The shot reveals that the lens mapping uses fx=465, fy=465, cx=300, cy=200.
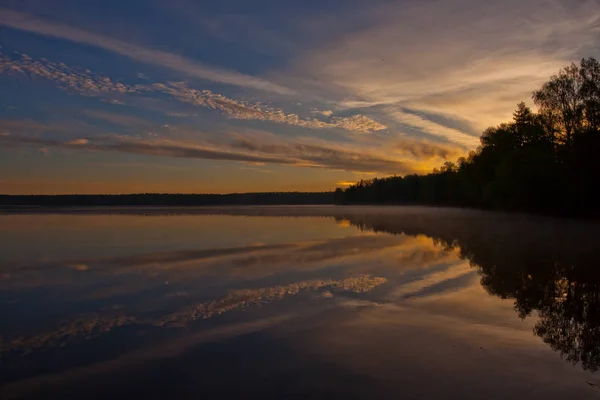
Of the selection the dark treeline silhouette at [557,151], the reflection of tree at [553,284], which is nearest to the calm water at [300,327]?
the reflection of tree at [553,284]

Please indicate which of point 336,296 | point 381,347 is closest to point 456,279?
point 336,296

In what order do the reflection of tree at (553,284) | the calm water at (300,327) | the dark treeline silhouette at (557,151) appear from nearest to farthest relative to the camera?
the calm water at (300,327)
the reflection of tree at (553,284)
the dark treeline silhouette at (557,151)

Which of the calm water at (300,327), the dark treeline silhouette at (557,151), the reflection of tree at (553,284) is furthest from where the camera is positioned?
the dark treeline silhouette at (557,151)

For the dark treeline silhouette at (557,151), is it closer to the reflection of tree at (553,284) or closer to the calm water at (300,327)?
the reflection of tree at (553,284)

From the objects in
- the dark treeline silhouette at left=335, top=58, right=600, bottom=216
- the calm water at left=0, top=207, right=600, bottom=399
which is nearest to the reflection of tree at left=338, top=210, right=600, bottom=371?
the calm water at left=0, top=207, right=600, bottom=399

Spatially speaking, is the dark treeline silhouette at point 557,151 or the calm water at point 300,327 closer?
the calm water at point 300,327

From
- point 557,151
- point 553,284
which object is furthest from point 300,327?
point 557,151

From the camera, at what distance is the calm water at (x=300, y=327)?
567 cm

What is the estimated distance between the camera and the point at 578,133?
46.6m

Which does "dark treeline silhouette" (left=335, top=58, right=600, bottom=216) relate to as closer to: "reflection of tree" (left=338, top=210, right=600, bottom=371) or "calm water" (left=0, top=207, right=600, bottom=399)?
"reflection of tree" (left=338, top=210, right=600, bottom=371)

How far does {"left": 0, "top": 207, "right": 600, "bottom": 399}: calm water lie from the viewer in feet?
18.6

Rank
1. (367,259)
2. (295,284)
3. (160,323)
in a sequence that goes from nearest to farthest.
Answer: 1. (160,323)
2. (295,284)
3. (367,259)

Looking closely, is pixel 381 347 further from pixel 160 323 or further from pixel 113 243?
pixel 113 243

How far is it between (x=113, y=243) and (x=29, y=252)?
399 centimetres
